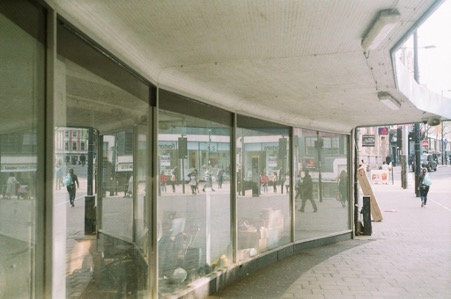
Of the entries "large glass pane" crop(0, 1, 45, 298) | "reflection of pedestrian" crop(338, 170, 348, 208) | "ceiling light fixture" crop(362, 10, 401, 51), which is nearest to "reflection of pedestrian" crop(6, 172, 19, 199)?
"large glass pane" crop(0, 1, 45, 298)

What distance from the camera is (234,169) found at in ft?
25.0

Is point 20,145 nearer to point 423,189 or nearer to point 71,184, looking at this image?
point 71,184

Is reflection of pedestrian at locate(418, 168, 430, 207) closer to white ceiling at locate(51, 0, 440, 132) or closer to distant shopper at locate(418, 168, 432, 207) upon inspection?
distant shopper at locate(418, 168, 432, 207)

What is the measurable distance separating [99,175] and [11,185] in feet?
5.39

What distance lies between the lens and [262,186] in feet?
28.5

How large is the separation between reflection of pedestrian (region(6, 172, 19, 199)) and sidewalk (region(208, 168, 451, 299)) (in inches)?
169

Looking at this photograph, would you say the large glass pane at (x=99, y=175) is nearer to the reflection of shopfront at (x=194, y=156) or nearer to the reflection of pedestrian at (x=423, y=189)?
the reflection of shopfront at (x=194, y=156)

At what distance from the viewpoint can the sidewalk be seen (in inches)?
266

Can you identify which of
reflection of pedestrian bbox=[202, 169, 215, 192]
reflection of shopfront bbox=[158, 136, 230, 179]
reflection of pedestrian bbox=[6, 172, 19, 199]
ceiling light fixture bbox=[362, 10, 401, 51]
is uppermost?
ceiling light fixture bbox=[362, 10, 401, 51]

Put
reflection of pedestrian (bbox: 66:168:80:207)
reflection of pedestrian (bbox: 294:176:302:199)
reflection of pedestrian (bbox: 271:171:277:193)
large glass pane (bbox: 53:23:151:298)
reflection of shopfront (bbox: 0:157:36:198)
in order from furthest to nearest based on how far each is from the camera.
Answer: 1. reflection of pedestrian (bbox: 294:176:302:199)
2. reflection of pedestrian (bbox: 271:171:277:193)
3. reflection of pedestrian (bbox: 66:168:80:207)
4. large glass pane (bbox: 53:23:151:298)
5. reflection of shopfront (bbox: 0:157:36:198)

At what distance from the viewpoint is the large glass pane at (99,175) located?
10.6ft

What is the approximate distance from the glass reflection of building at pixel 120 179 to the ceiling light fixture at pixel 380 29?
7.04ft

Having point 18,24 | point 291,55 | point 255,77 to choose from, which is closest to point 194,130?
point 255,77

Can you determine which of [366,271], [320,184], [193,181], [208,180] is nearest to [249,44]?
[193,181]
